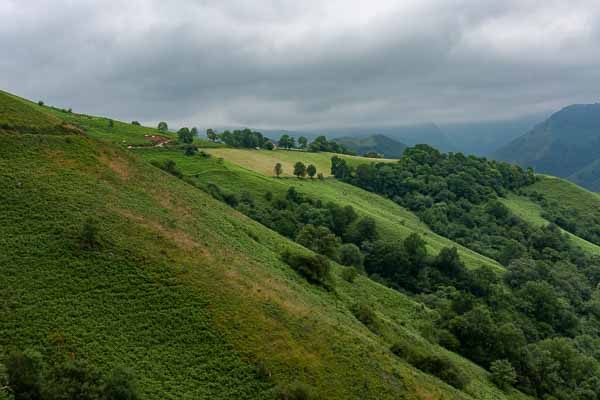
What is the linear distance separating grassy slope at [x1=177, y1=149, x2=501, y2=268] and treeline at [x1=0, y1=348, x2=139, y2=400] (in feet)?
306

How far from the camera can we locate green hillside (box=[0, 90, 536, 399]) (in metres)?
36.2

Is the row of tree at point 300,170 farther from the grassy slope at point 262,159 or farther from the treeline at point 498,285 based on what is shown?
the treeline at point 498,285

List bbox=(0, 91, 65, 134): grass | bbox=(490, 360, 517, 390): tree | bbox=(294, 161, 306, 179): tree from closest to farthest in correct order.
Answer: bbox=(490, 360, 517, 390): tree
bbox=(0, 91, 65, 134): grass
bbox=(294, 161, 306, 179): tree

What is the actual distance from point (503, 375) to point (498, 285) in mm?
44306

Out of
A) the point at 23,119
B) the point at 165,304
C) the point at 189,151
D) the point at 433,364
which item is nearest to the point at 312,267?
the point at 433,364

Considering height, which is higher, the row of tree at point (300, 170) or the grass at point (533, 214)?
the row of tree at point (300, 170)

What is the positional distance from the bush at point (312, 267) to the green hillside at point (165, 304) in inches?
68.7

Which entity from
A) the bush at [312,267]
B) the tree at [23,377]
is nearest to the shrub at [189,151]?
the bush at [312,267]

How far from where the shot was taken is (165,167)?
98.2 m

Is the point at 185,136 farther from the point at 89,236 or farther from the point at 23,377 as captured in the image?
the point at 23,377

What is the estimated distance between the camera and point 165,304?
1655 inches

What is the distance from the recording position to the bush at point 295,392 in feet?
111

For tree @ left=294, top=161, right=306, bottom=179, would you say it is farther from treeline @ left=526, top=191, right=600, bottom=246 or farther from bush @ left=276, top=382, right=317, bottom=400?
bush @ left=276, top=382, right=317, bottom=400

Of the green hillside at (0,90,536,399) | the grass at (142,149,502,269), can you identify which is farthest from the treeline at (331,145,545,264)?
the green hillside at (0,90,536,399)
